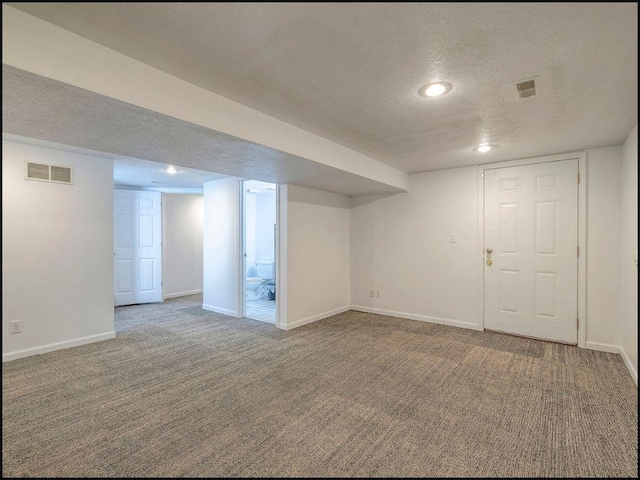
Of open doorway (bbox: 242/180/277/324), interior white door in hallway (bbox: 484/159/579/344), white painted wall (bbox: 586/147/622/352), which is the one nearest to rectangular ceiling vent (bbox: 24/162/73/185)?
open doorway (bbox: 242/180/277/324)

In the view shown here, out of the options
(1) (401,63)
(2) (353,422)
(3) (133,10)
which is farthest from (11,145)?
(2) (353,422)

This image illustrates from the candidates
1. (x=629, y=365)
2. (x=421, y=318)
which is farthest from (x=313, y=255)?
(x=629, y=365)

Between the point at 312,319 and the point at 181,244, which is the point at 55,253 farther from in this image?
the point at 181,244

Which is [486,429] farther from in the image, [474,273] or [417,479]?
[474,273]

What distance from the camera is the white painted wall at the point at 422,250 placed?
4.22m

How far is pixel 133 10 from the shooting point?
1372 millimetres

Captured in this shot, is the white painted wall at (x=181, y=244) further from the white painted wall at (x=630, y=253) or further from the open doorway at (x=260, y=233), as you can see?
the white painted wall at (x=630, y=253)

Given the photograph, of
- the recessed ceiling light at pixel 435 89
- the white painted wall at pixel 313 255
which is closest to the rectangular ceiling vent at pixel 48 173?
the white painted wall at pixel 313 255

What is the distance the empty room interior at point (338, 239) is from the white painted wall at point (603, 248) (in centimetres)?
2

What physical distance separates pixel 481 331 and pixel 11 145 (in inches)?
220

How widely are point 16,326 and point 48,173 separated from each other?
1582 millimetres

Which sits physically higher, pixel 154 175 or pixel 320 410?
pixel 154 175

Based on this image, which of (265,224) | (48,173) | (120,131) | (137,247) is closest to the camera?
(120,131)

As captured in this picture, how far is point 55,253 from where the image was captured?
348 centimetres
